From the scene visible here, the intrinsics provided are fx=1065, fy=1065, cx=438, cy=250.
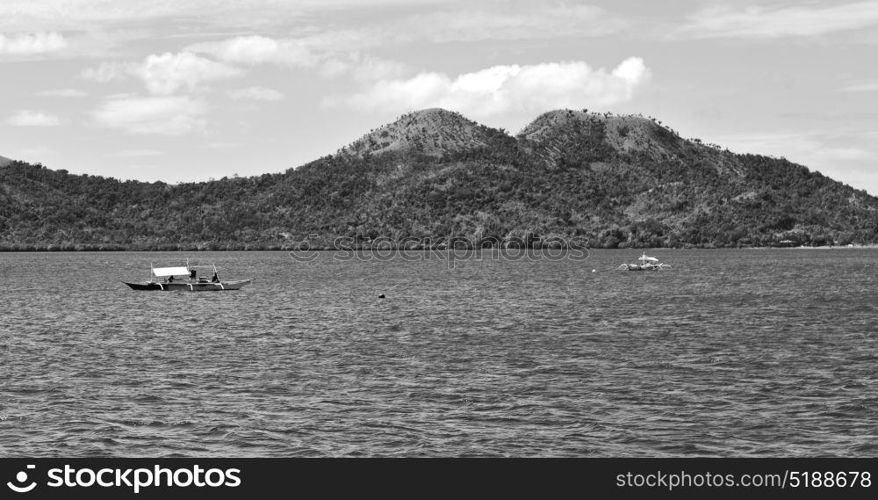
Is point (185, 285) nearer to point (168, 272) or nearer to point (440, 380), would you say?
point (168, 272)

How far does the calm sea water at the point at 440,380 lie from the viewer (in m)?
35.2

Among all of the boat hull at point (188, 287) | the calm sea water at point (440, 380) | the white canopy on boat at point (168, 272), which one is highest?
the white canopy on boat at point (168, 272)

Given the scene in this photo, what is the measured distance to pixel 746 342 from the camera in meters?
63.1

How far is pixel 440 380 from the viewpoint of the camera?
47.7 meters

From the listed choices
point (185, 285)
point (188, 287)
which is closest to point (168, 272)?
point (185, 285)

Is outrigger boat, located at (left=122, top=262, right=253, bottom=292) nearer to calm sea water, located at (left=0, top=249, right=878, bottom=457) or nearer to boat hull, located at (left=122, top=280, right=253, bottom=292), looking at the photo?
boat hull, located at (left=122, top=280, right=253, bottom=292)

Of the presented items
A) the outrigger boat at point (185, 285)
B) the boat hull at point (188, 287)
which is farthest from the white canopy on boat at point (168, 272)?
the boat hull at point (188, 287)

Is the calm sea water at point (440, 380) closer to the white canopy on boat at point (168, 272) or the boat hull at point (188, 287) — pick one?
the boat hull at point (188, 287)

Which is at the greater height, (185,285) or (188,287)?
(185,285)

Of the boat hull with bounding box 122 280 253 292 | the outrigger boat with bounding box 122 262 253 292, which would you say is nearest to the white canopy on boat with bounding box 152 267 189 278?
the outrigger boat with bounding box 122 262 253 292

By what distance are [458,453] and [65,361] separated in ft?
95.5

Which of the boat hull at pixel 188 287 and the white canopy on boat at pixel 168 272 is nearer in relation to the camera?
the boat hull at pixel 188 287
